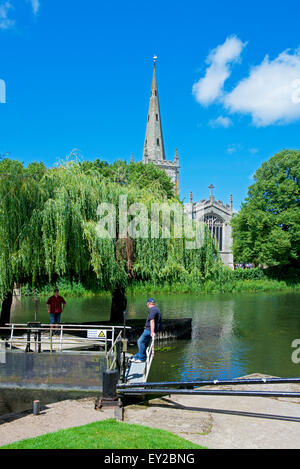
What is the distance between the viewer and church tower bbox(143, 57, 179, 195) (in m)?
89.0

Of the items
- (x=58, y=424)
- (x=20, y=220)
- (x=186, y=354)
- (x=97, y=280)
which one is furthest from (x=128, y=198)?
(x=58, y=424)

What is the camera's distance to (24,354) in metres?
10.7

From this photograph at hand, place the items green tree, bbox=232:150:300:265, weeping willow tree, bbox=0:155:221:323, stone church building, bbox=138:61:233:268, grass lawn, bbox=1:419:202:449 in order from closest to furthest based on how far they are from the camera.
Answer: grass lawn, bbox=1:419:202:449
weeping willow tree, bbox=0:155:221:323
green tree, bbox=232:150:300:265
stone church building, bbox=138:61:233:268

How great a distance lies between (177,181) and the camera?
89.1 meters

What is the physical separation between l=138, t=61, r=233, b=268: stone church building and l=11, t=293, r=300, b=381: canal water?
3784cm

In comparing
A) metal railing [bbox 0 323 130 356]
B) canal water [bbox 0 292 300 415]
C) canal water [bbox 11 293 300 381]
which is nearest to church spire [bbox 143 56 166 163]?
canal water [bbox 11 293 300 381]

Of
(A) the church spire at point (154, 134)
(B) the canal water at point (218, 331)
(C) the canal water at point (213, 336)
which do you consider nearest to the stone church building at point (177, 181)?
(A) the church spire at point (154, 134)

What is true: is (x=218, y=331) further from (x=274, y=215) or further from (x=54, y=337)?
(x=274, y=215)

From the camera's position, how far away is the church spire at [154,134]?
89.6 m

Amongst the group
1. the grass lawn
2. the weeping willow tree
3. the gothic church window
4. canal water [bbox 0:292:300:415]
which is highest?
the gothic church window

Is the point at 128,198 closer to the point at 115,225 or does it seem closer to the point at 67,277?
the point at 115,225

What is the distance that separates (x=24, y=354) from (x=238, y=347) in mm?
8907

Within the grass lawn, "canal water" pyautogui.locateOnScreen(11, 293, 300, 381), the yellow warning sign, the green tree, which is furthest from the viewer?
the green tree

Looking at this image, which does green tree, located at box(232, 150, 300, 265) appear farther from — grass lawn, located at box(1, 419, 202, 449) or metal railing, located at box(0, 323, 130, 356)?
grass lawn, located at box(1, 419, 202, 449)
